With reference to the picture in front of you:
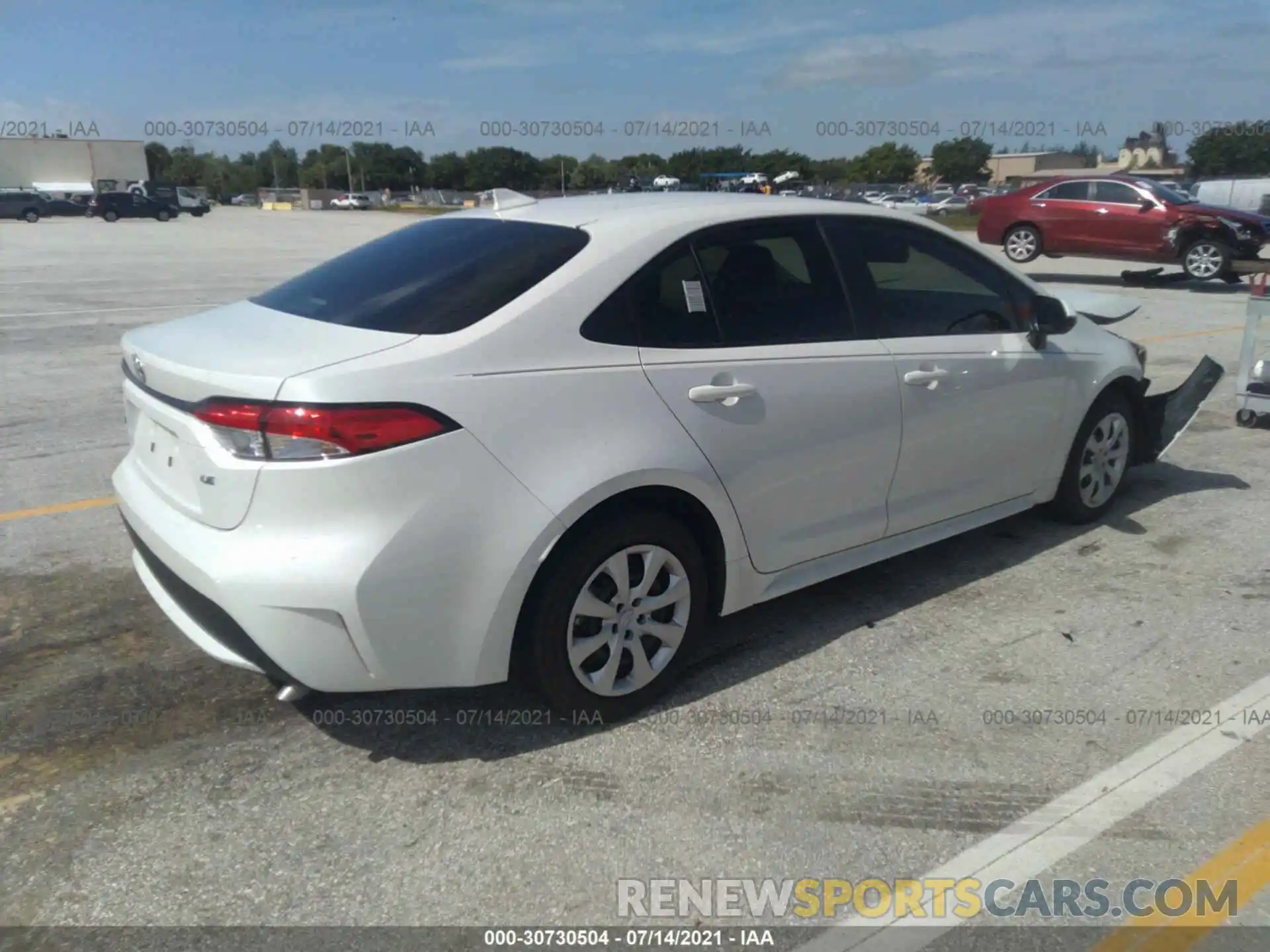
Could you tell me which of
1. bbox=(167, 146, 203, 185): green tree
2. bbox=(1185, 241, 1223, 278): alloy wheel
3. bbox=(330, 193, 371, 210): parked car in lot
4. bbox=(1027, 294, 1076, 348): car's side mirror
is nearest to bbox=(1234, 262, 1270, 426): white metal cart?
bbox=(1027, 294, 1076, 348): car's side mirror

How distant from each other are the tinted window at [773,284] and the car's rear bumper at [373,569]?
3.69 ft

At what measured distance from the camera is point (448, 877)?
277 cm

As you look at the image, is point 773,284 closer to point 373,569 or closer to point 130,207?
point 373,569

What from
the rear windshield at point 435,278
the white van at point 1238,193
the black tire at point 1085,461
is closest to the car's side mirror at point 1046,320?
the black tire at point 1085,461

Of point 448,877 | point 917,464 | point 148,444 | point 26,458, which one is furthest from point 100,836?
point 26,458

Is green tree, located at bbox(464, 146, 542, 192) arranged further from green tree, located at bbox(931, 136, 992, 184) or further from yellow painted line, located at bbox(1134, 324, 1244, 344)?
green tree, located at bbox(931, 136, 992, 184)

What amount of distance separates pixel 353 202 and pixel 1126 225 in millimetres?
64216

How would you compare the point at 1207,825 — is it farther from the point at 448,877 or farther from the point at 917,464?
the point at 448,877

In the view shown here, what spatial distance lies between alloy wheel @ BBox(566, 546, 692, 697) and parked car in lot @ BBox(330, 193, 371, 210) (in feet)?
241

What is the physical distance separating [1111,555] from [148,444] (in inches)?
166

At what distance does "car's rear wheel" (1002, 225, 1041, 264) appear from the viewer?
1803 centimetres

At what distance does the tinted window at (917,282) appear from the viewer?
4.14 metres

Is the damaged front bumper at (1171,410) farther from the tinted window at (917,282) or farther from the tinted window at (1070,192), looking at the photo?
the tinted window at (1070,192)

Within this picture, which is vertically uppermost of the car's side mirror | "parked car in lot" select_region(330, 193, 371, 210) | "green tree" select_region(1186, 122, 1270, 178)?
"green tree" select_region(1186, 122, 1270, 178)
